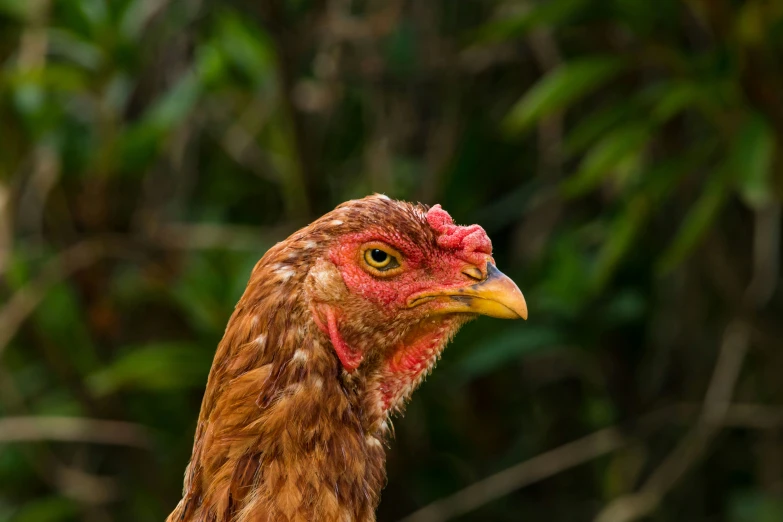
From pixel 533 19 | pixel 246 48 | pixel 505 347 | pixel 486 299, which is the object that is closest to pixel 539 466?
pixel 505 347

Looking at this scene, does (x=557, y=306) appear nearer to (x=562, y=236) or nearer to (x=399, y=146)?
(x=562, y=236)

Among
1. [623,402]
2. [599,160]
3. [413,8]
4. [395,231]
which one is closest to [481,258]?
[395,231]

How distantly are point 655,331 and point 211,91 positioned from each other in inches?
97.4

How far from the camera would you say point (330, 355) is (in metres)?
2.05

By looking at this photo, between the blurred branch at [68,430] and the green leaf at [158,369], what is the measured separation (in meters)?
0.25

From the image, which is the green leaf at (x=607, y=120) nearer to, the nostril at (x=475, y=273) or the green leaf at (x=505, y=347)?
the green leaf at (x=505, y=347)

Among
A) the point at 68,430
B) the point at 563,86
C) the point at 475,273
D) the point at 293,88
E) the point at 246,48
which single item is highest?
the point at 246,48

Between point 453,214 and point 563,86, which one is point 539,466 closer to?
point 453,214

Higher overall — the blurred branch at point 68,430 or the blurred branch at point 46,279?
the blurred branch at point 46,279

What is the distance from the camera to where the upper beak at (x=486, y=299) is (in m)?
2.12

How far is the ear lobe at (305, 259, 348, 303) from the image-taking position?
2039mm

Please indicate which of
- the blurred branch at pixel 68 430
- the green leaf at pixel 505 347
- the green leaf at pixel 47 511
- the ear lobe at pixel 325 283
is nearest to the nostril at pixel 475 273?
the ear lobe at pixel 325 283

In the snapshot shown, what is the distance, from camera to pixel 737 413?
14.3ft

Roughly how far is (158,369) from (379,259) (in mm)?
2541
